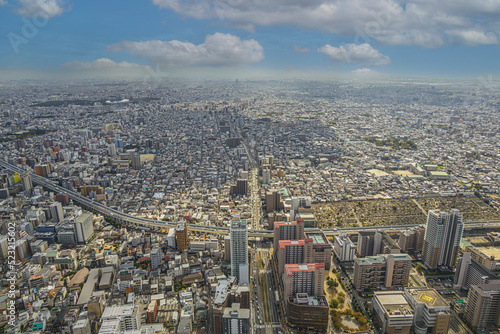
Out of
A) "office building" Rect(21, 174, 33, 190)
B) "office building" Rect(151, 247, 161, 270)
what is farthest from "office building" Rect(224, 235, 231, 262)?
"office building" Rect(21, 174, 33, 190)

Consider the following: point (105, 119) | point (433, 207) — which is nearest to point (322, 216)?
point (433, 207)

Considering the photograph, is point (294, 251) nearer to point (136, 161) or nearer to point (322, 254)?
point (322, 254)

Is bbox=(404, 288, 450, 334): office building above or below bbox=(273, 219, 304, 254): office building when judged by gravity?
below

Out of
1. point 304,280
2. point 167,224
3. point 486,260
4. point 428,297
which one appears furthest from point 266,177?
point 428,297

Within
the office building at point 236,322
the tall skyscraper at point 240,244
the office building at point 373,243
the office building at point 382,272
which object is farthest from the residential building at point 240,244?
the office building at point 373,243

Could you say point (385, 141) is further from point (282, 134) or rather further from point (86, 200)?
point (86, 200)

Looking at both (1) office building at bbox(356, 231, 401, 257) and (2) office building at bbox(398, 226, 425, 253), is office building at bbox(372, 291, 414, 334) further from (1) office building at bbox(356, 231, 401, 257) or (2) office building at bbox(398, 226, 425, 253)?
(2) office building at bbox(398, 226, 425, 253)
